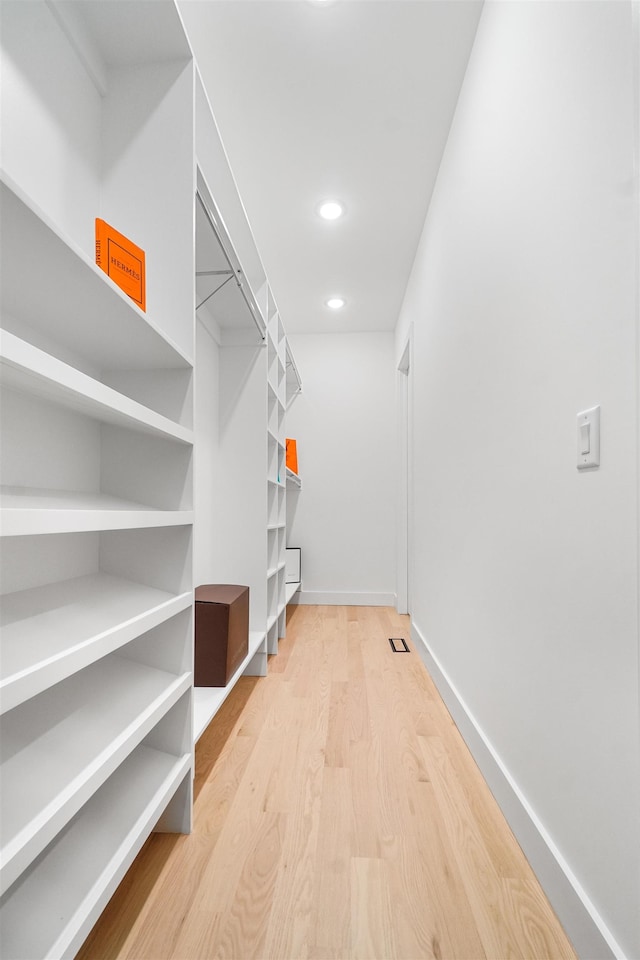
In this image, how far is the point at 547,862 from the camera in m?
1.03

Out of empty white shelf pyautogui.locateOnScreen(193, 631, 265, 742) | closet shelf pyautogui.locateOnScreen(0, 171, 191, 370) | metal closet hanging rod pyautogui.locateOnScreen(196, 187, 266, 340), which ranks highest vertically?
metal closet hanging rod pyautogui.locateOnScreen(196, 187, 266, 340)

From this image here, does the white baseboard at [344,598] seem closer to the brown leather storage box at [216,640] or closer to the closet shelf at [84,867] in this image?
the brown leather storage box at [216,640]

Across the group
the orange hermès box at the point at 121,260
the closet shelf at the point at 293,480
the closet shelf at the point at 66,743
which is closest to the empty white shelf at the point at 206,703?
the closet shelf at the point at 66,743

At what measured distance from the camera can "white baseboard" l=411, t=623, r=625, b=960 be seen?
0.84m

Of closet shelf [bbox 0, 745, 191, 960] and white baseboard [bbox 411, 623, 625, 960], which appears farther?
white baseboard [bbox 411, 623, 625, 960]

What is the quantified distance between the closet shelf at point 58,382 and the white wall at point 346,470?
3343mm

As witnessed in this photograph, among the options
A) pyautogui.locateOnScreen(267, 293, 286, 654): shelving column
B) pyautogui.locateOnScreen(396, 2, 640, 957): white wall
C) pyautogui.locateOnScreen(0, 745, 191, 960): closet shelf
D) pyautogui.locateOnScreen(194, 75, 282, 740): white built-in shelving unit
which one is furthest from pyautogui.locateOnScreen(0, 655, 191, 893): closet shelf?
pyautogui.locateOnScreen(267, 293, 286, 654): shelving column

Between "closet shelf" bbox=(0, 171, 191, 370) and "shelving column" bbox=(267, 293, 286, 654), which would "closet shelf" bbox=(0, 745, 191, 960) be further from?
"shelving column" bbox=(267, 293, 286, 654)

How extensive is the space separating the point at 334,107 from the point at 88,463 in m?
1.81

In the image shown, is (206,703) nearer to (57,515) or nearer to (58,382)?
(57,515)

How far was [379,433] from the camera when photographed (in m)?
4.34

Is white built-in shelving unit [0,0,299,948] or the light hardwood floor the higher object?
white built-in shelving unit [0,0,299,948]

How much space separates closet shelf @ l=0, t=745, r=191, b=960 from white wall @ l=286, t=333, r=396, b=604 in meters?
3.21

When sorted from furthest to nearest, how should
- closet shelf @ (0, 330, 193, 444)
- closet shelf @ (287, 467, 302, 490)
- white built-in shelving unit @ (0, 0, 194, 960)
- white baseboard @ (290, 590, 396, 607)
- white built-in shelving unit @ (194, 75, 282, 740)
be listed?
1. white baseboard @ (290, 590, 396, 607)
2. closet shelf @ (287, 467, 302, 490)
3. white built-in shelving unit @ (194, 75, 282, 740)
4. white built-in shelving unit @ (0, 0, 194, 960)
5. closet shelf @ (0, 330, 193, 444)
